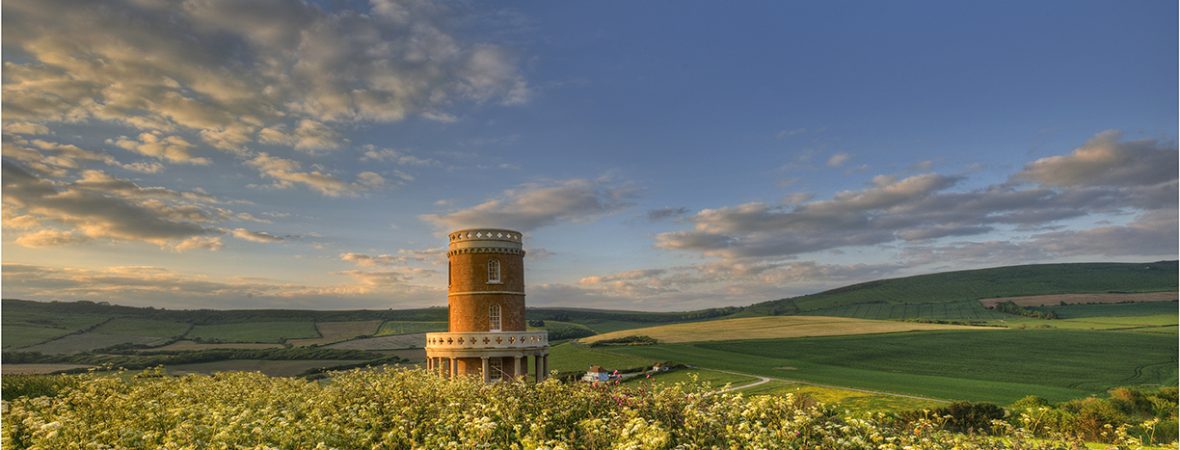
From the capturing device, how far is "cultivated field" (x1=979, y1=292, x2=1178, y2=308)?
151538 millimetres

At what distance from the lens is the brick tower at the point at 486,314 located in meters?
43.9

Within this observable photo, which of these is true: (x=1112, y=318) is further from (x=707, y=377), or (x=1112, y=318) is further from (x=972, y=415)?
(x=972, y=415)

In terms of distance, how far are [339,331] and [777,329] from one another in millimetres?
106030

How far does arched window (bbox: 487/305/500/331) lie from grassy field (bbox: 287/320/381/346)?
364 feet

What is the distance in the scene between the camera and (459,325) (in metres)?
46.0

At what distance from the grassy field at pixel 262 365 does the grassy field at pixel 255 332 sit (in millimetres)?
31497

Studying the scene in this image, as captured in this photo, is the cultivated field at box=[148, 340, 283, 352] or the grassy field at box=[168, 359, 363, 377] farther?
the cultivated field at box=[148, 340, 283, 352]

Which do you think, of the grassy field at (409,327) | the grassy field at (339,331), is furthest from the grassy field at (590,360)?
the grassy field at (339,331)

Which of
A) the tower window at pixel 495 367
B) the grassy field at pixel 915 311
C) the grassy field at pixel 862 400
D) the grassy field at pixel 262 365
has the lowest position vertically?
the grassy field at pixel 262 365

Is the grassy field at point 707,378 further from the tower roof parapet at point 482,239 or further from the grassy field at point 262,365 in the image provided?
the grassy field at point 262,365

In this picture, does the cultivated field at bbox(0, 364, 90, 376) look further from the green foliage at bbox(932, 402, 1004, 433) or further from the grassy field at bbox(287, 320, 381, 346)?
the green foliage at bbox(932, 402, 1004, 433)

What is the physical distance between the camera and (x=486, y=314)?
1799 inches

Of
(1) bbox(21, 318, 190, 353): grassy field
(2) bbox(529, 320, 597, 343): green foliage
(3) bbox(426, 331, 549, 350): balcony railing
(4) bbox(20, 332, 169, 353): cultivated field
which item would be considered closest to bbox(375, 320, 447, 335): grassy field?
(2) bbox(529, 320, 597, 343): green foliage

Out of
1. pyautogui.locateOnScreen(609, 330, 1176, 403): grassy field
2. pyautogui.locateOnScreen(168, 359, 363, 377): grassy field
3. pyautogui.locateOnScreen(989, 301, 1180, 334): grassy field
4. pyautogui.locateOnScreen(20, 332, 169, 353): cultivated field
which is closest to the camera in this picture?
pyautogui.locateOnScreen(609, 330, 1176, 403): grassy field
